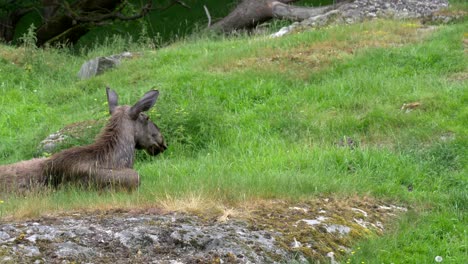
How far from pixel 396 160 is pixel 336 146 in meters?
1.07

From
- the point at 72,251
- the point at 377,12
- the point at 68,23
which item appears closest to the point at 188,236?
the point at 72,251

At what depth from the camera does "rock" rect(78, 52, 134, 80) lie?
1841 cm

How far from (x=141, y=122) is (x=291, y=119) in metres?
3.32

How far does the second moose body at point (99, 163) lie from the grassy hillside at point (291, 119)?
12.4 inches

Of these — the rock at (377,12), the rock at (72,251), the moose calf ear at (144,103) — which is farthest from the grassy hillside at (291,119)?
the rock at (377,12)

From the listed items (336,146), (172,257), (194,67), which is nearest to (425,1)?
(194,67)

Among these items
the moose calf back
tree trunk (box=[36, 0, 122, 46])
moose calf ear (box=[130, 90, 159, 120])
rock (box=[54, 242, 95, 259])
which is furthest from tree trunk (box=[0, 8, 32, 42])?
rock (box=[54, 242, 95, 259])

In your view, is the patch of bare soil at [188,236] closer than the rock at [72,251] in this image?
No

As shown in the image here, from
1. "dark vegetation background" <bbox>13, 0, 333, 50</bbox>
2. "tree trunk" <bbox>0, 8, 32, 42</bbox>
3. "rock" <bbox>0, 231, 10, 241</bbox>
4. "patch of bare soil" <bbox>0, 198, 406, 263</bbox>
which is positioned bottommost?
"dark vegetation background" <bbox>13, 0, 333, 50</bbox>

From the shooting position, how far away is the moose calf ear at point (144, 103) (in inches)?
416

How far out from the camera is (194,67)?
1700 centimetres

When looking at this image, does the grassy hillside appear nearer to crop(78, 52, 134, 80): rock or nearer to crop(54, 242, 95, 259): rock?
crop(78, 52, 134, 80): rock

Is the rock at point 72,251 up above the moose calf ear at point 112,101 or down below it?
above

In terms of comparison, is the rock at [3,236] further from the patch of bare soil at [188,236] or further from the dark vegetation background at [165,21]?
the dark vegetation background at [165,21]
